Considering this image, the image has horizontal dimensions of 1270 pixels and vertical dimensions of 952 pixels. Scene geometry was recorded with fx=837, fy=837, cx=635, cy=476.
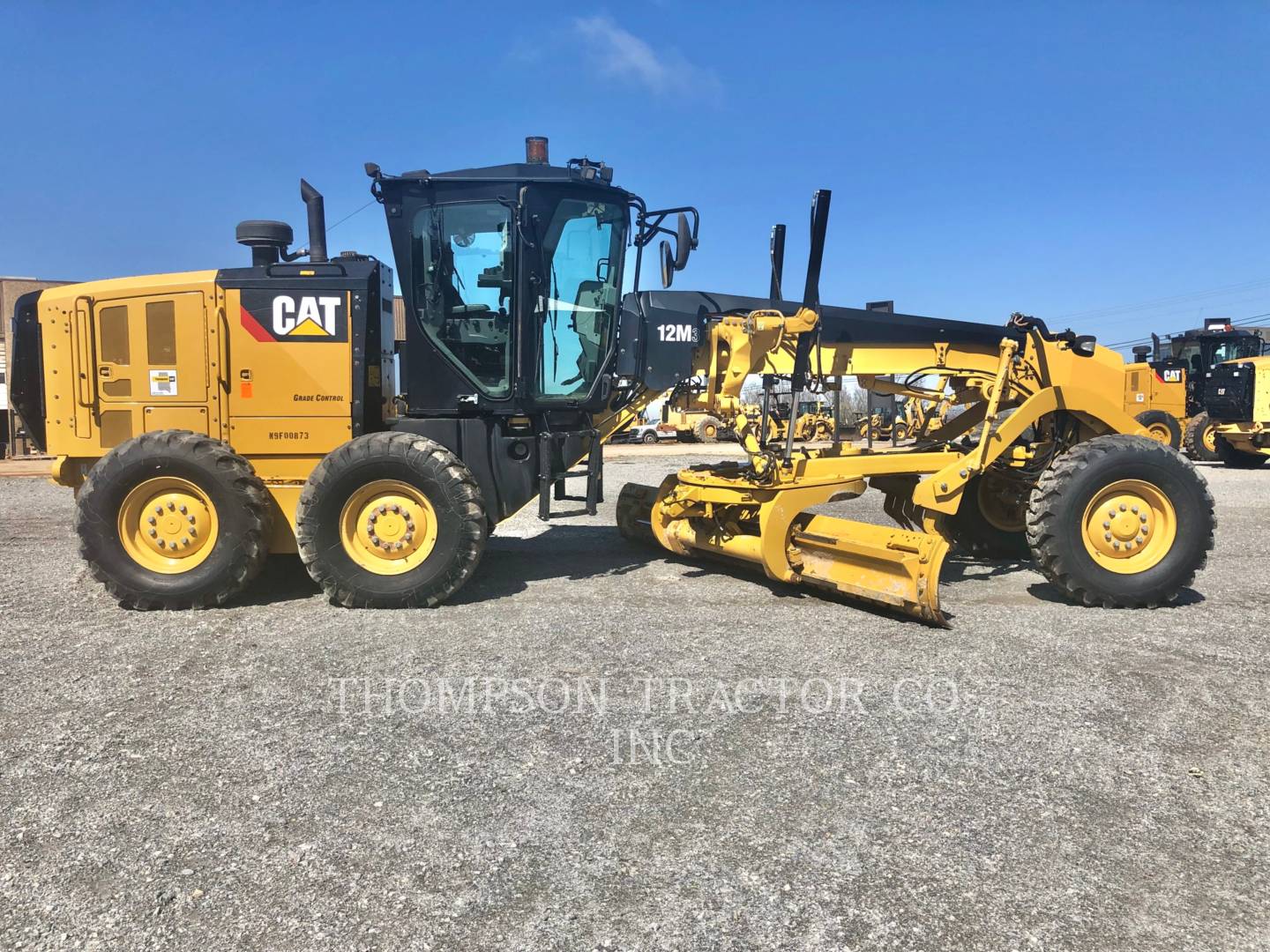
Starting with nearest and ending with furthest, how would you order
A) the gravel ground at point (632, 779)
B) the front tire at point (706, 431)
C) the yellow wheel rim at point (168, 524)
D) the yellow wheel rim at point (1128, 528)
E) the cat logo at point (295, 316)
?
the gravel ground at point (632, 779), the yellow wheel rim at point (168, 524), the yellow wheel rim at point (1128, 528), the cat logo at point (295, 316), the front tire at point (706, 431)

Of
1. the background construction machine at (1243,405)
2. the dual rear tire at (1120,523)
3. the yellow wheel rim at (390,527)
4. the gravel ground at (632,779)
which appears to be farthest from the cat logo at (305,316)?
the background construction machine at (1243,405)

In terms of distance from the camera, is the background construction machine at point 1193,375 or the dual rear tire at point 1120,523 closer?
the dual rear tire at point 1120,523

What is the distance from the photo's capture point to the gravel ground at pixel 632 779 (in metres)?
2.44

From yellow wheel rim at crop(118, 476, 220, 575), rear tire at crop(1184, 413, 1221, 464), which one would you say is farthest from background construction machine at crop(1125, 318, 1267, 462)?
yellow wheel rim at crop(118, 476, 220, 575)

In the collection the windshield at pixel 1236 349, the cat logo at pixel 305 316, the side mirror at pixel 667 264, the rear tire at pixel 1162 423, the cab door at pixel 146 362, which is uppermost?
the windshield at pixel 1236 349

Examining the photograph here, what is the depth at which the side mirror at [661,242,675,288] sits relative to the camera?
6188mm

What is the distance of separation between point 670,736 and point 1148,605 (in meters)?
4.05

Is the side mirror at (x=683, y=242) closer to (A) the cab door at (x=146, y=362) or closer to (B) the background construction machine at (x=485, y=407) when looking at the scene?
(B) the background construction machine at (x=485, y=407)

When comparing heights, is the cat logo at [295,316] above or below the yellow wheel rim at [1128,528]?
above

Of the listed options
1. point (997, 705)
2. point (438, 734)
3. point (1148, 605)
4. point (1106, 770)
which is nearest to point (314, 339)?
point (438, 734)

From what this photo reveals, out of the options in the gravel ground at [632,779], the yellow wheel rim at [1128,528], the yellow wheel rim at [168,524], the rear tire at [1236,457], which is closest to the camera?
the gravel ground at [632,779]

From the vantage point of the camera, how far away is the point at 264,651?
15.7 feet

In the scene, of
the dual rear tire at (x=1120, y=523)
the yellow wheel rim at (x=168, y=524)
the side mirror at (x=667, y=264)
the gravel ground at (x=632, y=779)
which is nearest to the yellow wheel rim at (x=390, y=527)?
the gravel ground at (x=632, y=779)

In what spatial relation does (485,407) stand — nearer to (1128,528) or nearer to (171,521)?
(171,521)
